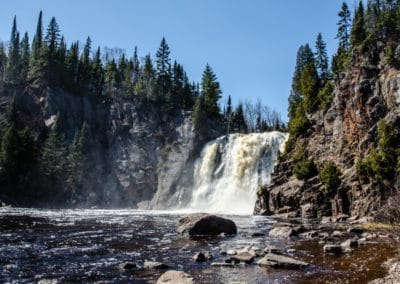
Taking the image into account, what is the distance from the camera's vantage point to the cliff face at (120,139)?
10231cm

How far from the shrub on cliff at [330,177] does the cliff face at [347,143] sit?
74 cm

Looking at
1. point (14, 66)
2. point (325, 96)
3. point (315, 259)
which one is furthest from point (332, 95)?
point (14, 66)

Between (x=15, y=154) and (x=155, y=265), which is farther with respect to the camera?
(x=15, y=154)

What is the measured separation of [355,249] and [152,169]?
8276cm

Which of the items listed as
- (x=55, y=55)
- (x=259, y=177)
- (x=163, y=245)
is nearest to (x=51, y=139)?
(x=55, y=55)

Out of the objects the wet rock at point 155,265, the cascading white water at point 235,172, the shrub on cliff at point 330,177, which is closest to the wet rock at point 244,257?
the wet rock at point 155,265

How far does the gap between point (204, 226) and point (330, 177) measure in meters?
31.5

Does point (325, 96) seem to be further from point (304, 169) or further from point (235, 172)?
point (235, 172)

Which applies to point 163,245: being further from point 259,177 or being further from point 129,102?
point 129,102

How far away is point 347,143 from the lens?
6594 centimetres

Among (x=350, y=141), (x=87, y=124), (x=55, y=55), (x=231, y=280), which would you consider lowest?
(x=231, y=280)

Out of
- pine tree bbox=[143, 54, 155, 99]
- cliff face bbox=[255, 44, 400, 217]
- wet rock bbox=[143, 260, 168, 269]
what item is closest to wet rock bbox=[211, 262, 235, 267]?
wet rock bbox=[143, 260, 168, 269]

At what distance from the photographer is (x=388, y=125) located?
185ft

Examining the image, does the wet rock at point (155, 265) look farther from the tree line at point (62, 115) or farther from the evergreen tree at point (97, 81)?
the evergreen tree at point (97, 81)
